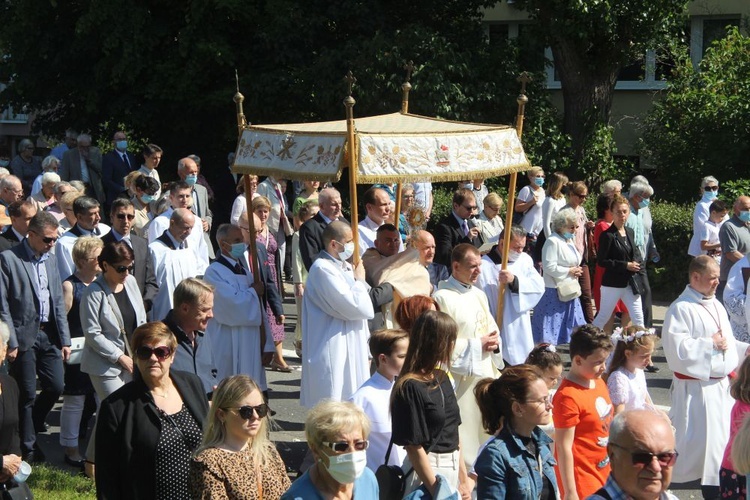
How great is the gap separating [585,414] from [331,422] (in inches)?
92.0

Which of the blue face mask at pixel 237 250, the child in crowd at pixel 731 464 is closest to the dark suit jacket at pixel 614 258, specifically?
the blue face mask at pixel 237 250

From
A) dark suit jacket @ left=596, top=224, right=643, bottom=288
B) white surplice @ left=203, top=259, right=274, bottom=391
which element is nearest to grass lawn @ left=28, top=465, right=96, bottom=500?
white surplice @ left=203, top=259, right=274, bottom=391

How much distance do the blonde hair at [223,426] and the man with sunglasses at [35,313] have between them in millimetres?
3518

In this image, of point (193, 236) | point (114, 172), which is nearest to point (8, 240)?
point (193, 236)

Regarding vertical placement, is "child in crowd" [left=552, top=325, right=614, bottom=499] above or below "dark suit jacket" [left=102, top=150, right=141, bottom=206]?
below

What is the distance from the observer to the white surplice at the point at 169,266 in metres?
9.57

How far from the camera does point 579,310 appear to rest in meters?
12.2

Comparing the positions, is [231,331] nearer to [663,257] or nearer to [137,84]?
[663,257]

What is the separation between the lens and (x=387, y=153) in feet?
28.6

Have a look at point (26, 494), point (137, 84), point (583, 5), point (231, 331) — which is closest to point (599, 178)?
point (583, 5)

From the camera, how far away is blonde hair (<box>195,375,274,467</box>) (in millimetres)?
5184

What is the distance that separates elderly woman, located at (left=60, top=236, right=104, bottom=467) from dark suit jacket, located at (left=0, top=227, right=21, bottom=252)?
85cm

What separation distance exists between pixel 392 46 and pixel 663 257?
568cm

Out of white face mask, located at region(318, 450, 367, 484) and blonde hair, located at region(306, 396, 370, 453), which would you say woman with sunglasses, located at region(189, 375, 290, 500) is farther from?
white face mask, located at region(318, 450, 367, 484)
